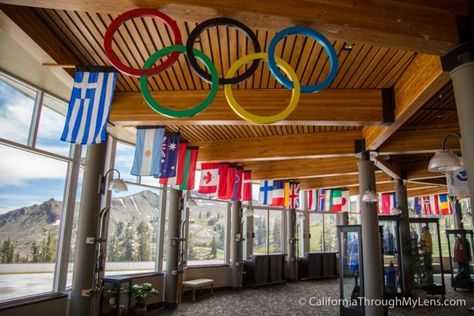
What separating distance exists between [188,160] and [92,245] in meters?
3.01

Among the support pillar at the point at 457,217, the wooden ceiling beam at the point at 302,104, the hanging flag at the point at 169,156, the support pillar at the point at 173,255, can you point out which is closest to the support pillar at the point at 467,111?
the wooden ceiling beam at the point at 302,104

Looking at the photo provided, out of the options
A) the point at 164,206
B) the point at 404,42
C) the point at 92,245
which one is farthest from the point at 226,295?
the point at 404,42

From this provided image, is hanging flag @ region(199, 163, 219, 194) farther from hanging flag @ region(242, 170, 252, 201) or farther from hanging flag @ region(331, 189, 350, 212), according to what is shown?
hanging flag @ region(331, 189, 350, 212)

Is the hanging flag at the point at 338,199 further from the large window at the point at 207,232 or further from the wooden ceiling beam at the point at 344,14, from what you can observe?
the wooden ceiling beam at the point at 344,14

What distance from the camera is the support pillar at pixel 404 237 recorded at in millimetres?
9766

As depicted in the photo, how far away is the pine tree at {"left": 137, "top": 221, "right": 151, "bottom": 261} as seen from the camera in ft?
29.0

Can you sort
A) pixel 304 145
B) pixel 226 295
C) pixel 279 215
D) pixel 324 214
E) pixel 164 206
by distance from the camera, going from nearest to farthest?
pixel 304 145 < pixel 164 206 < pixel 226 295 < pixel 279 215 < pixel 324 214

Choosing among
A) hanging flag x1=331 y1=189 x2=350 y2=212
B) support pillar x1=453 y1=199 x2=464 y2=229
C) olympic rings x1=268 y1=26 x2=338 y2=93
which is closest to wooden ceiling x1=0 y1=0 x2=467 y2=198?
olympic rings x1=268 y1=26 x2=338 y2=93

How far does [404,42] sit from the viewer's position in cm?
330

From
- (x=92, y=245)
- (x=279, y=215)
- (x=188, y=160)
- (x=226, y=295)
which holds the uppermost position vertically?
(x=188, y=160)

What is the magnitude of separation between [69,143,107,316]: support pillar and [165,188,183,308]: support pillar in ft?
9.37

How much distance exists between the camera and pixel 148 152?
20.4 feet

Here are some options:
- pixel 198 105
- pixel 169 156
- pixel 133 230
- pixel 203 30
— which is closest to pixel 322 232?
pixel 133 230

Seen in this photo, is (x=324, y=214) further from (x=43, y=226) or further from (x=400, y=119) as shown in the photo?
(x=43, y=226)
